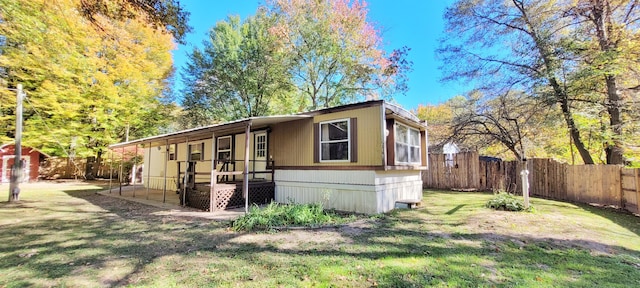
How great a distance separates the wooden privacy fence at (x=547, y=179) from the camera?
784cm

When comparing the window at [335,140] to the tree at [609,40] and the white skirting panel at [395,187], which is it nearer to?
the white skirting panel at [395,187]

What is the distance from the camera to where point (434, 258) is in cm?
391

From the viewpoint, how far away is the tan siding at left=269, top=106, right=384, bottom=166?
7.10 meters

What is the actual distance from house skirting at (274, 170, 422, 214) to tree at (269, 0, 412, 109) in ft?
29.9

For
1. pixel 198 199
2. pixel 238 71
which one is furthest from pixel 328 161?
pixel 238 71

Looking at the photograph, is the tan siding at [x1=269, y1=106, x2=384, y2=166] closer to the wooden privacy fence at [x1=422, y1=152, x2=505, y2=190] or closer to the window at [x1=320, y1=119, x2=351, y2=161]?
the window at [x1=320, y1=119, x2=351, y2=161]

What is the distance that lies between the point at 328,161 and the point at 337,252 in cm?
393

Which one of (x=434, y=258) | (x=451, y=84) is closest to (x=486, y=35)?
(x=451, y=84)

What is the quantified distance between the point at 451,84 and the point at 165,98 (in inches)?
752

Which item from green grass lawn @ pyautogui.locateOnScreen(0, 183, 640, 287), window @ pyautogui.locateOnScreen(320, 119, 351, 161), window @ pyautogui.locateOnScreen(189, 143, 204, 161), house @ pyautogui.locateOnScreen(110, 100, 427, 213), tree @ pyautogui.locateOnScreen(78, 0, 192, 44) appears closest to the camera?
green grass lawn @ pyautogui.locateOnScreen(0, 183, 640, 287)

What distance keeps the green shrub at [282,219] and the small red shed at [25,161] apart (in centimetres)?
1905

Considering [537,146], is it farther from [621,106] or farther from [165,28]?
[165,28]

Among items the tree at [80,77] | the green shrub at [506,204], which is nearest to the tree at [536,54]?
the green shrub at [506,204]

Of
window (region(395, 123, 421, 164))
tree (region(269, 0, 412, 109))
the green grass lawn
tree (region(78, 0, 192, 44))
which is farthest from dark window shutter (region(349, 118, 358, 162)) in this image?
tree (region(269, 0, 412, 109))
